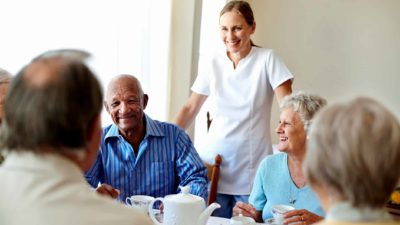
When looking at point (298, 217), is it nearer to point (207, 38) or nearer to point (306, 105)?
point (306, 105)

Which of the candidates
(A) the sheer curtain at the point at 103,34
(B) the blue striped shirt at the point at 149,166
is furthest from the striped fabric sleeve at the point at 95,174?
(A) the sheer curtain at the point at 103,34

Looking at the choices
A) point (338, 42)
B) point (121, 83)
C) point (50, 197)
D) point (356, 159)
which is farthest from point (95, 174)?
point (338, 42)

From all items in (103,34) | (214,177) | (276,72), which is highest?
(103,34)

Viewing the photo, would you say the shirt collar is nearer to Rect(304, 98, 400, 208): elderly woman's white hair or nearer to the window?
Rect(304, 98, 400, 208): elderly woman's white hair

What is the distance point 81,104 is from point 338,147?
18.2 inches

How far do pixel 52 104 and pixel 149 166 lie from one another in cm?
116

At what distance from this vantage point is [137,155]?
206cm

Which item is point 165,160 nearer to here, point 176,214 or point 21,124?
point 176,214

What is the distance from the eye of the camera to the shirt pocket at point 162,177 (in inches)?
81.0

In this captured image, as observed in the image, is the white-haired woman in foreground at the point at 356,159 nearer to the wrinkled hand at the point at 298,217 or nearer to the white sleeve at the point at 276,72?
the wrinkled hand at the point at 298,217

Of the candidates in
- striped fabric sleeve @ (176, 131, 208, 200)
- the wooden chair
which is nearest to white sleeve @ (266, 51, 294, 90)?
the wooden chair

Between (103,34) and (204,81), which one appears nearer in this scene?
(103,34)

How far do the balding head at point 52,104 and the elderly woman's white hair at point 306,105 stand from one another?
1142mm

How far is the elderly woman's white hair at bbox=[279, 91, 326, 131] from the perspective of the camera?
6.48ft
